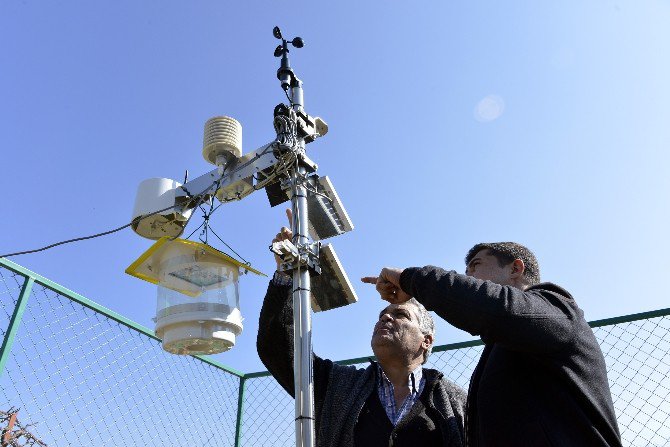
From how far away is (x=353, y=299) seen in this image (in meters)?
2.35

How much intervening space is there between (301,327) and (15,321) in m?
1.54

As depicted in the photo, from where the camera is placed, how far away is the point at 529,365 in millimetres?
1788

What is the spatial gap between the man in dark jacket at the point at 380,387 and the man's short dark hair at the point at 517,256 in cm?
69

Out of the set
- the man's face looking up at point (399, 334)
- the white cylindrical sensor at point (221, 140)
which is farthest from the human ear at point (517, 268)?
the white cylindrical sensor at point (221, 140)

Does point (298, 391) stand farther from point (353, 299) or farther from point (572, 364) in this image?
point (572, 364)

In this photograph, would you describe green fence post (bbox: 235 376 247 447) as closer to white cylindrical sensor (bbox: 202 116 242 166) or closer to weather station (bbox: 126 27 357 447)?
weather station (bbox: 126 27 357 447)

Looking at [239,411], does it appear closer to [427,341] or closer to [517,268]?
[427,341]

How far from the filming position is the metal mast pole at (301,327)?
189cm

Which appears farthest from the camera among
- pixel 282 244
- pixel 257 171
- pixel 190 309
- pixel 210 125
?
pixel 210 125

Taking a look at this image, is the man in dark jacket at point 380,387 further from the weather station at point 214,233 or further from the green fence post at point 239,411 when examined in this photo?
the green fence post at point 239,411

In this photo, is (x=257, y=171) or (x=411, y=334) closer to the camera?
(x=257, y=171)

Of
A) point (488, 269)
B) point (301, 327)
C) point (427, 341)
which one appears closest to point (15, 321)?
point (301, 327)

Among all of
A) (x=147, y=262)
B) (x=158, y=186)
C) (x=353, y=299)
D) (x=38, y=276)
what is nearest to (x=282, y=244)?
(x=353, y=299)

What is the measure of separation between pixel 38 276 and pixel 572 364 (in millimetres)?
2475
